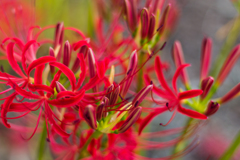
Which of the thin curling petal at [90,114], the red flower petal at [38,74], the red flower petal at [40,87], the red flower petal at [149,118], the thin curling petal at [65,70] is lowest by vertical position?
the red flower petal at [149,118]

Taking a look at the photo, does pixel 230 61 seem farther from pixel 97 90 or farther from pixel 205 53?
pixel 97 90

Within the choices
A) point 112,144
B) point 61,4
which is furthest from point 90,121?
point 61,4

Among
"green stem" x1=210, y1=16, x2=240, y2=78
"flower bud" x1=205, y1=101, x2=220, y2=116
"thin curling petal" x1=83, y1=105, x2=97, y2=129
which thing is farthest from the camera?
Answer: "green stem" x1=210, y1=16, x2=240, y2=78

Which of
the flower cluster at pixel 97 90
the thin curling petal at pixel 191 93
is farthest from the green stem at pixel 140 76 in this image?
the thin curling petal at pixel 191 93

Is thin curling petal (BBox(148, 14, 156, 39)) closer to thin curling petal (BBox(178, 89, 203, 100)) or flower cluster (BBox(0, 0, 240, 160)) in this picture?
flower cluster (BBox(0, 0, 240, 160))

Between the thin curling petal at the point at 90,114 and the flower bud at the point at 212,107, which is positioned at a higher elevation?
the thin curling petal at the point at 90,114

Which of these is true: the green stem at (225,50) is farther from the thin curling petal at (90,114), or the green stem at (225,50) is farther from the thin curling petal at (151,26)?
the thin curling petal at (90,114)

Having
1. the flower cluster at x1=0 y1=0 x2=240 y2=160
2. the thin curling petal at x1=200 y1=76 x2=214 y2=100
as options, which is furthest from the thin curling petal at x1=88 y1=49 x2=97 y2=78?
the thin curling petal at x1=200 y1=76 x2=214 y2=100

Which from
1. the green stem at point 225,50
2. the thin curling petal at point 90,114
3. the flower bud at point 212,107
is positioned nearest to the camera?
the thin curling petal at point 90,114

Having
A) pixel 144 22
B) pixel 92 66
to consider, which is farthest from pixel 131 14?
pixel 92 66

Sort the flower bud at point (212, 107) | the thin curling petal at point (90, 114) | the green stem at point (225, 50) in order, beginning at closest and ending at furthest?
the thin curling petal at point (90, 114)
the flower bud at point (212, 107)
the green stem at point (225, 50)

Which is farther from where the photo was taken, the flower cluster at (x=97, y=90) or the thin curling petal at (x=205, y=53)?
the thin curling petal at (x=205, y=53)
